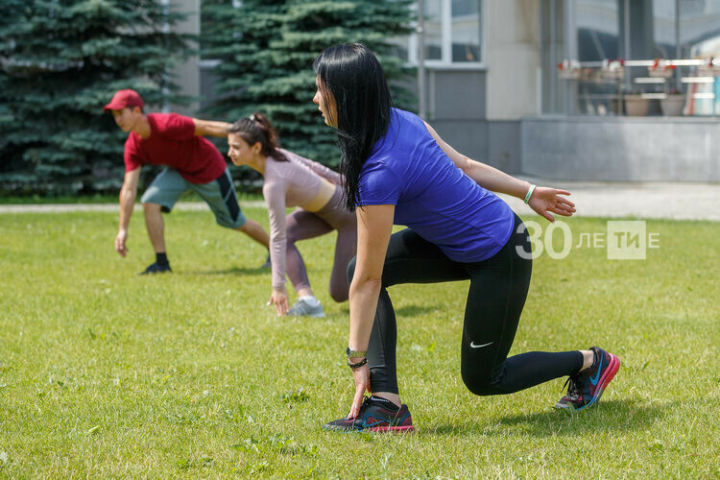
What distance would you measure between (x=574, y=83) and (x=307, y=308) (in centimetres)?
1516

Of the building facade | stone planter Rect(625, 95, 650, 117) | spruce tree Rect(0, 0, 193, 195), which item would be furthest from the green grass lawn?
stone planter Rect(625, 95, 650, 117)

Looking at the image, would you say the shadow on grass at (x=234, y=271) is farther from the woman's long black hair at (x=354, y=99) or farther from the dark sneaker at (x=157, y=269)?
the woman's long black hair at (x=354, y=99)

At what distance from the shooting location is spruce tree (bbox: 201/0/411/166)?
18234 millimetres

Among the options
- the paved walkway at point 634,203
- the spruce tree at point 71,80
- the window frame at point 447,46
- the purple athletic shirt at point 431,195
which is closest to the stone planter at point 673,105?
the paved walkway at point 634,203

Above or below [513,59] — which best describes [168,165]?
below

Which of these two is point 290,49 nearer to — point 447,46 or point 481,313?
point 447,46

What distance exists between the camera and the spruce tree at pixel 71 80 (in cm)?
1733

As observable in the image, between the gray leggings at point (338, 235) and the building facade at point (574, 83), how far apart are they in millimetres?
12258

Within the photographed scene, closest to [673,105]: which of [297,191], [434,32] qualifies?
[434,32]

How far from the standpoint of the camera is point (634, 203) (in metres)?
16.2

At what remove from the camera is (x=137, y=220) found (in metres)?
14.7

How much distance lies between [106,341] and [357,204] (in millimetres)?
3296

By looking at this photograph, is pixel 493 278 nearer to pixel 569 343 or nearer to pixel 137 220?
pixel 569 343

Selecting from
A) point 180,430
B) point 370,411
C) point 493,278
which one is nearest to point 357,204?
point 493,278
